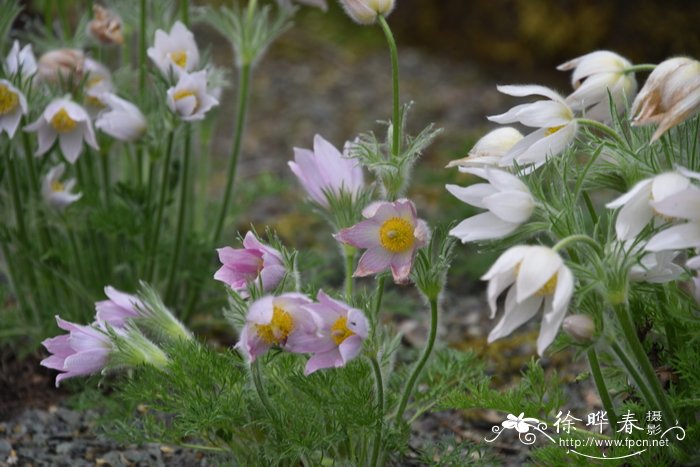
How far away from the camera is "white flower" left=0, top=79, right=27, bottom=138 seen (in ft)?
7.10

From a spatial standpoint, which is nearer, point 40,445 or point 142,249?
point 40,445

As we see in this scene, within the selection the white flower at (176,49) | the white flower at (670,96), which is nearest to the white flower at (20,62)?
the white flower at (176,49)

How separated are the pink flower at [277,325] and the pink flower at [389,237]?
15 cm

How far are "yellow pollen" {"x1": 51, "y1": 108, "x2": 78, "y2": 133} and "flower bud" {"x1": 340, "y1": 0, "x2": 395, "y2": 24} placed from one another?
0.80m

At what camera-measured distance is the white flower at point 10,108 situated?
2164 mm

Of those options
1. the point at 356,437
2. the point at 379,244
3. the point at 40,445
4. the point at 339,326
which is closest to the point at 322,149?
the point at 379,244

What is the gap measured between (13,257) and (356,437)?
50.6 inches

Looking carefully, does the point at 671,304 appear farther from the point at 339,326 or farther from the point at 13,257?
the point at 13,257

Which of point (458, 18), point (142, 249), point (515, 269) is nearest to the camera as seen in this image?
point (515, 269)

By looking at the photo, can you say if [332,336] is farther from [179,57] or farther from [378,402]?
[179,57]

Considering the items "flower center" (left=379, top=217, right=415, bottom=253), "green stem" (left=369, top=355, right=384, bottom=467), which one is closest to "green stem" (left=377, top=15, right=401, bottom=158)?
"flower center" (left=379, top=217, right=415, bottom=253)

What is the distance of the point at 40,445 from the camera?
7.19 ft

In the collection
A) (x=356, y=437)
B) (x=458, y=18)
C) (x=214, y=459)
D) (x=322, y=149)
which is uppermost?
(x=322, y=149)

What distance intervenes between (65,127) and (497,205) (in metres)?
1.18
